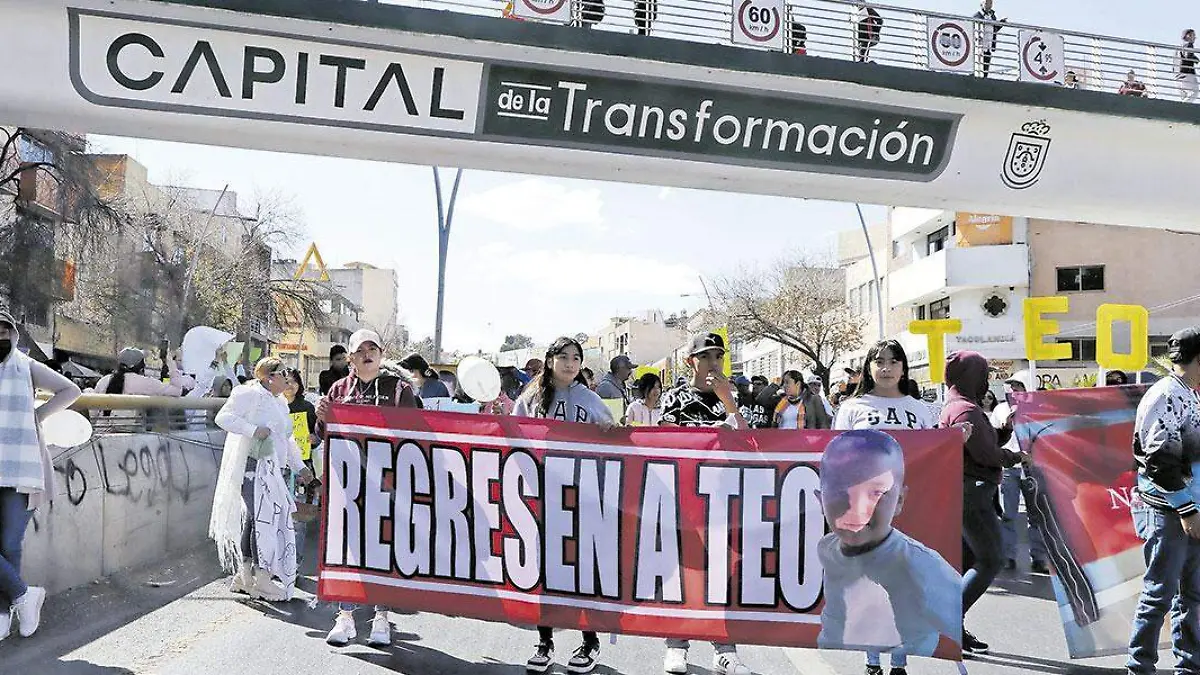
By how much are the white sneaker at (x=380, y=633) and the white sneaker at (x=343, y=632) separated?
115 millimetres

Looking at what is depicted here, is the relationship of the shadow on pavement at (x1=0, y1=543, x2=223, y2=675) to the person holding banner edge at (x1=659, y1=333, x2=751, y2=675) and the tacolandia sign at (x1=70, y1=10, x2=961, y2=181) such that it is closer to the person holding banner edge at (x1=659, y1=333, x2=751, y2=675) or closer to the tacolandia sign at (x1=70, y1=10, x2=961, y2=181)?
the person holding banner edge at (x1=659, y1=333, x2=751, y2=675)

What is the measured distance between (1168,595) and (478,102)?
7748mm

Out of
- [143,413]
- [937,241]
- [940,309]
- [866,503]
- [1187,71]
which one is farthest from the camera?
[937,241]

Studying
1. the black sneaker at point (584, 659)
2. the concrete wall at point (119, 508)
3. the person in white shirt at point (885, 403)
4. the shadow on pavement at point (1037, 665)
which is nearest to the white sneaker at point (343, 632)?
the black sneaker at point (584, 659)

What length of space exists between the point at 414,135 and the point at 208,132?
196cm

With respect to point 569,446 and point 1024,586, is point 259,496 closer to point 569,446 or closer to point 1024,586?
point 569,446

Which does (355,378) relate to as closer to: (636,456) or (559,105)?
(636,456)

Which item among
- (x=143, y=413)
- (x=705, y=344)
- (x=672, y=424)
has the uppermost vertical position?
(x=705, y=344)

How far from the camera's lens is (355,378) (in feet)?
20.7

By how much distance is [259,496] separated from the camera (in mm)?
7305

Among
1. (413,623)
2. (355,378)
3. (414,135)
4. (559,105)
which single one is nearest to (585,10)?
(559,105)

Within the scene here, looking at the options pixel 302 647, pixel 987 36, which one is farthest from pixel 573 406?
pixel 987 36

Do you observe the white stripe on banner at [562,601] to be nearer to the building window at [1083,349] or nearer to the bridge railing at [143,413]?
the bridge railing at [143,413]

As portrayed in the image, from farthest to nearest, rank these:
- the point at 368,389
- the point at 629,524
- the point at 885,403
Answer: the point at 368,389 < the point at 885,403 < the point at 629,524
